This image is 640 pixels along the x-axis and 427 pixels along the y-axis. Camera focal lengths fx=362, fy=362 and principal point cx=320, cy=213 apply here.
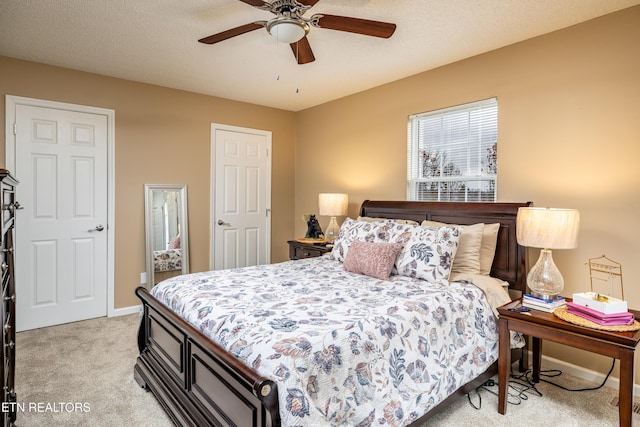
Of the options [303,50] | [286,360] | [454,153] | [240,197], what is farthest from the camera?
[240,197]

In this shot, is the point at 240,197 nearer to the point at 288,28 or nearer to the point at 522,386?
the point at 288,28

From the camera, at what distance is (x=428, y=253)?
2576mm

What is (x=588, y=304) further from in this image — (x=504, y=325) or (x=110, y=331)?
(x=110, y=331)

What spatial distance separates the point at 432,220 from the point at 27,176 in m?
3.79

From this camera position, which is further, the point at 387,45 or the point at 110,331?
the point at 110,331

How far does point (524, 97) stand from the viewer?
9.50 feet

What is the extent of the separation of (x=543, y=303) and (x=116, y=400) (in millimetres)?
2711

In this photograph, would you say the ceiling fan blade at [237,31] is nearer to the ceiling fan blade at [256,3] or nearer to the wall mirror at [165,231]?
the ceiling fan blade at [256,3]

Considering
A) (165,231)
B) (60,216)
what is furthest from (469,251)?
(60,216)

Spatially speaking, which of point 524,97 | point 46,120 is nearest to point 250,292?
point 524,97

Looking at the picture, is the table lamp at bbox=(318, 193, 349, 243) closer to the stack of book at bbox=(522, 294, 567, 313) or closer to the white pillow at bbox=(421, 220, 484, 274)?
the white pillow at bbox=(421, 220, 484, 274)

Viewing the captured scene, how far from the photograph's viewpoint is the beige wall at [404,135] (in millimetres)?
2463

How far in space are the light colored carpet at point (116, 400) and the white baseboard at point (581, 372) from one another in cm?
5

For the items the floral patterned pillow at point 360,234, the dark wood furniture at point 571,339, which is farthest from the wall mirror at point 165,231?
the dark wood furniture at point 571,339
